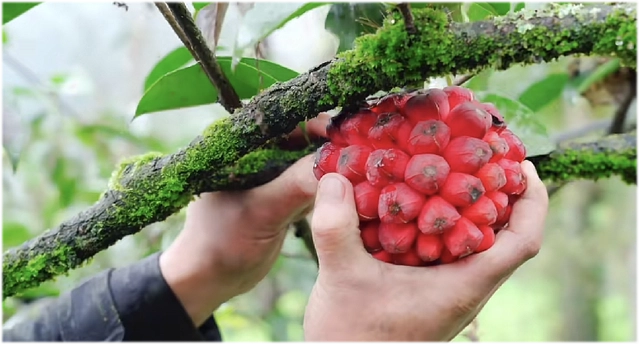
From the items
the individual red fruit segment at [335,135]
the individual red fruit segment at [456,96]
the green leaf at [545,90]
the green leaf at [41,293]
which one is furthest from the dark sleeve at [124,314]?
the green leaf at [545,90]

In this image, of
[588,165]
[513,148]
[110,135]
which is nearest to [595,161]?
[588,165]

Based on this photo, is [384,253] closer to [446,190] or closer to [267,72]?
[446,190]

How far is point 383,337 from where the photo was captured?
513mm

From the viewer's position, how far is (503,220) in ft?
1.93

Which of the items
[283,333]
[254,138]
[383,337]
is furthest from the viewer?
[283,333]

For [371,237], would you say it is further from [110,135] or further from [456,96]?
[110,135]

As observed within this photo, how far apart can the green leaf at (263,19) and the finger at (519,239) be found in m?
0.28

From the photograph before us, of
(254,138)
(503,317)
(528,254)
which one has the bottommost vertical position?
(503,317)

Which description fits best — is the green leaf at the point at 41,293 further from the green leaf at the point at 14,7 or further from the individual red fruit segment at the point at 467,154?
the individual red fruit segment at the point at 467,154

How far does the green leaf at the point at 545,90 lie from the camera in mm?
1207

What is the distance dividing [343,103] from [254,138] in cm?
11

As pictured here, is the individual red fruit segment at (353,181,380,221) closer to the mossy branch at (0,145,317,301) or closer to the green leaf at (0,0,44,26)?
the mossy branch at (0,145,317,301)

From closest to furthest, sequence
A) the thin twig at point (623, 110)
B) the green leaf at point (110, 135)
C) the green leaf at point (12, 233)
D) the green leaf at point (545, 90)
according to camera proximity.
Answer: the thin twig at point (623, 110)
the green leaf at point (545, 90)
the green leaf at point (12, 233)
the green leaf at point (110, 135)

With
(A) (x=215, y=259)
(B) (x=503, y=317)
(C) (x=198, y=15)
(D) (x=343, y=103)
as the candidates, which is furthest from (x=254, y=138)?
(B) (x=503, y=317)
